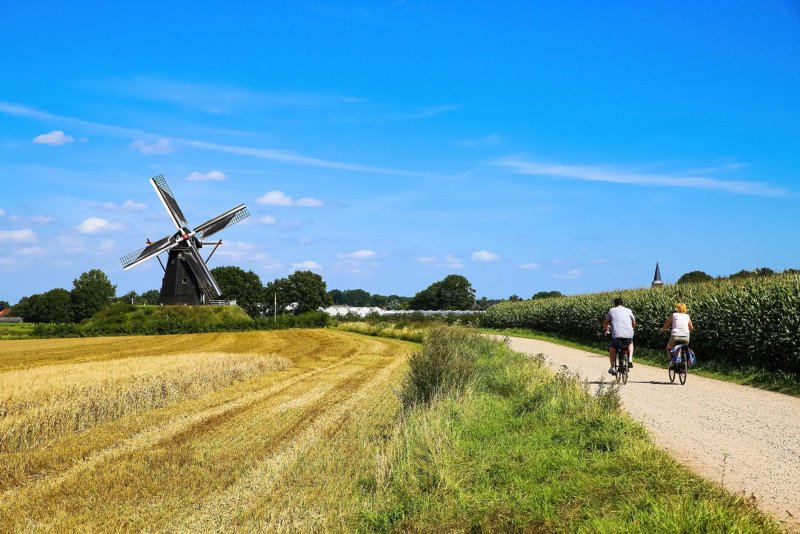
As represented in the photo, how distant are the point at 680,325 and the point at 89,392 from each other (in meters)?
14.4

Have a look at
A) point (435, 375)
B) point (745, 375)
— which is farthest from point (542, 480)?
point (745, 375)

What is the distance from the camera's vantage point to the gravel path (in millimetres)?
7430

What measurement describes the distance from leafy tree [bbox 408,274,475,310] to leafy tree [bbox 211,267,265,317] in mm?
40146

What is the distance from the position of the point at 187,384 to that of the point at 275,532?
13.0 metres

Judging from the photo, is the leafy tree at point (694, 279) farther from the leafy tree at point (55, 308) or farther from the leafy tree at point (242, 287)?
the leafy tree at point (55, 308)

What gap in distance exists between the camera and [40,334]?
58.5m

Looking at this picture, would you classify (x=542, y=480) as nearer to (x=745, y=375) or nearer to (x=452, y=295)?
(x=745, y=375)

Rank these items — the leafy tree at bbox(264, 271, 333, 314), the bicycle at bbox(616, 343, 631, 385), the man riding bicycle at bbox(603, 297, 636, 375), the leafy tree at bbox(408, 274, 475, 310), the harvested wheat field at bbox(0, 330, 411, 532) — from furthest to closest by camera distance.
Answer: the leafy tree at bbox(408, 274, 475, 310)
the leafy tree at bbox(264, 271, 333, 314)
the bicycle at bbox(616, 343, 631, 385)
the man riding bicycle at bbox(603, 297, 636, 375)
the harvested wheat field at bbox(0, 330, 411, 532)

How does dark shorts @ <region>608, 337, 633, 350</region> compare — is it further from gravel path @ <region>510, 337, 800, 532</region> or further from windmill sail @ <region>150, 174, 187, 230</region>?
windmill sail @ <region>150, 174, 187, 230</region>

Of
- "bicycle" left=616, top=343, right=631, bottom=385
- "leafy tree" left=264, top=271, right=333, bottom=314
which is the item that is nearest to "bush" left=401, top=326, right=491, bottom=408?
"bicycle" left=616, top=343, right=631, bottom=385

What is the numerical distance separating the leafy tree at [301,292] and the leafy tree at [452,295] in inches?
1052

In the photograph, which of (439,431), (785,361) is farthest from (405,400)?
(785,361)

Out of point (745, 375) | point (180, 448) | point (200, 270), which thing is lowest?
point (180, 448)

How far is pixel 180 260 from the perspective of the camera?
72.6 meters
